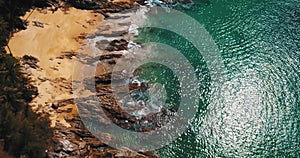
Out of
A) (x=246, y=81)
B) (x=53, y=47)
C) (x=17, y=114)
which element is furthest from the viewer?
(x=246, y=81)

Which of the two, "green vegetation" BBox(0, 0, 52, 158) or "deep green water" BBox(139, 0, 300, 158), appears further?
"deep green water" BBox(139, 0, 300, 158)

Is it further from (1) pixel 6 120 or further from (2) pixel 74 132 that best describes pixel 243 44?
(1) pixel 6 120

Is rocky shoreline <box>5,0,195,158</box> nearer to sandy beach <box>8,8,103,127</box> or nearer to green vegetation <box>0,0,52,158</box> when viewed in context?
sandy beach <box>8,8,103,127</box>

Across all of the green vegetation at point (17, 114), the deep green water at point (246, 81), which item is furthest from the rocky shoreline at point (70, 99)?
the deep green water at point (246, 81)

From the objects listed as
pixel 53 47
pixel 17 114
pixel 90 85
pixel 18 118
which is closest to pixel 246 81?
pixel 90 85

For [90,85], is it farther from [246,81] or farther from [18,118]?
[246,81]

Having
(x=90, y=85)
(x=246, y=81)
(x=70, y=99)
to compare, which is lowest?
(x=70, y=99)

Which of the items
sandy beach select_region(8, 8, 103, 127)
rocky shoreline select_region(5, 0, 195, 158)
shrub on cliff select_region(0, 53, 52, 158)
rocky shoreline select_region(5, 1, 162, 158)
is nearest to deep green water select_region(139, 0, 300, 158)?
rocky shoreline select_region(5, 0, 195, 158)
